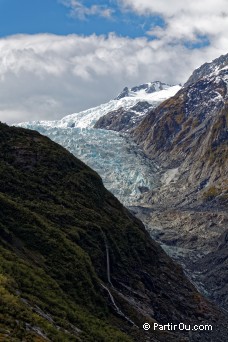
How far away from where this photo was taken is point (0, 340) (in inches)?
1070

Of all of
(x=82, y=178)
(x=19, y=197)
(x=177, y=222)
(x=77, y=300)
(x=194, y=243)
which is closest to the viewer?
(x=77, y=300)

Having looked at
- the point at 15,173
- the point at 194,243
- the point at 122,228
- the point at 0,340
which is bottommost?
the point at 0,340

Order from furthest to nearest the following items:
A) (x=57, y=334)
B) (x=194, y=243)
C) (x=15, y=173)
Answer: (x=194, y=243) < (x=15, y=173) < (x=57, y=334)

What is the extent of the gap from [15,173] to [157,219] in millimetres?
124028

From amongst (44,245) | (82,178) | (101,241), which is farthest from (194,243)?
(44,245)

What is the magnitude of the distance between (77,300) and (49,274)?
351 cm

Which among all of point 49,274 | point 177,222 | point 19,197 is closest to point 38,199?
point 19,197

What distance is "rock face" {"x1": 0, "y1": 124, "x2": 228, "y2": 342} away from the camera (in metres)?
39.8

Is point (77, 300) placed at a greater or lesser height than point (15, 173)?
lesser

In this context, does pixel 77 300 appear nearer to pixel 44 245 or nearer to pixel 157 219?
pixel 44 245

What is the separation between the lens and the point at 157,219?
18962cm

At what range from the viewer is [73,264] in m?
54.1

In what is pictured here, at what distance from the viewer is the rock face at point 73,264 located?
3977cm

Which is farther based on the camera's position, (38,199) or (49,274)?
(38,199)
